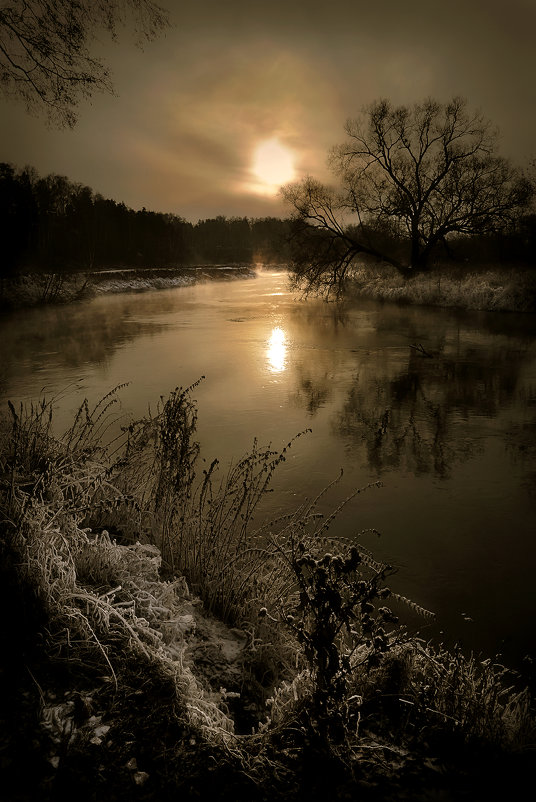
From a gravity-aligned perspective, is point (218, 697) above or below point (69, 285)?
below

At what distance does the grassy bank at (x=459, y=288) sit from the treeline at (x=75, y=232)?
6344 mm

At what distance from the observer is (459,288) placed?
24375 millimetres

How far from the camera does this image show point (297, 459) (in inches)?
277

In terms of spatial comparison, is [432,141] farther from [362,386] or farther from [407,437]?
[407,437]

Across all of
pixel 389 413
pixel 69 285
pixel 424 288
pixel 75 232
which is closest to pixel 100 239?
pixel 75 232

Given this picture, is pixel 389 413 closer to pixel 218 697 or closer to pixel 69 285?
pixel 218 697

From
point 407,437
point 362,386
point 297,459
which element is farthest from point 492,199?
point 297,459

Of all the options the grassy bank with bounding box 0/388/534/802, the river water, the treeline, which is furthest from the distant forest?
the grassy bank with bounding box 0/388/534/802

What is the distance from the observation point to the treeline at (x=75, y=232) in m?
28.2

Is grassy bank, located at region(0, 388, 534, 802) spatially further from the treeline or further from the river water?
the treeline

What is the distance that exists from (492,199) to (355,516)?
86.2 feet

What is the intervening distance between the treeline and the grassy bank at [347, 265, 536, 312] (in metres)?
6.34

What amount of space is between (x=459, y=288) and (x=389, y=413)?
17.4m

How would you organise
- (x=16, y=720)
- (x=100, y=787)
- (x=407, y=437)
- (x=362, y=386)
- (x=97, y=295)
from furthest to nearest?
(x=97, y=295), (x=362, y=386), (x=407, y=437), (x=16, y=720), (x=100, y=787)
